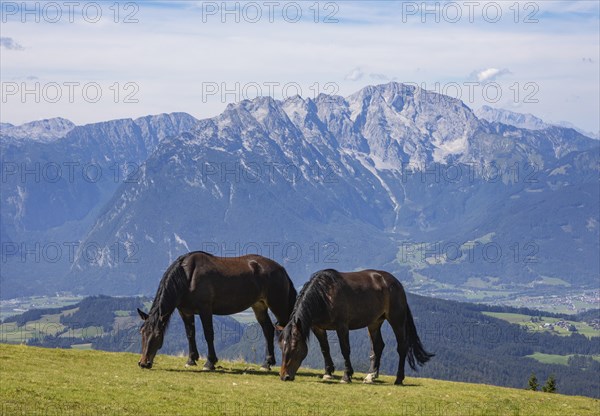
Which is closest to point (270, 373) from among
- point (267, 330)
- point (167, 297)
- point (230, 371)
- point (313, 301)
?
point (230, 371)

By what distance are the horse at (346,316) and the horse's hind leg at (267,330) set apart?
2.71 metres

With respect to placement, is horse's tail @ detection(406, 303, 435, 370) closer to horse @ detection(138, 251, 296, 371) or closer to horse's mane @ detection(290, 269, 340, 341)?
horse's mane @ detection(290, 269, 340, 341)

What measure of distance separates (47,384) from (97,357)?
7766 millimetres

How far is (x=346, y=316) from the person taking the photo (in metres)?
33.1

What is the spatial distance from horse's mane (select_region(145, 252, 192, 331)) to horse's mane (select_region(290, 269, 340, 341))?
4.41 meters

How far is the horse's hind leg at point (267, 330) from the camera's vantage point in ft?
118

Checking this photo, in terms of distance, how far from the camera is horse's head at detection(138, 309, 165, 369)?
33.3m

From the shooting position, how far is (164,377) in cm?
3084

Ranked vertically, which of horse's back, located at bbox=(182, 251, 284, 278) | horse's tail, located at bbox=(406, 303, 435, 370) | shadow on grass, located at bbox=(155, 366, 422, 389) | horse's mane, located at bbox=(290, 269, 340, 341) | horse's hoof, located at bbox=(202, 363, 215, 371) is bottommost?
shadow on grass, located at bbox=(155, 366, 422, 389)

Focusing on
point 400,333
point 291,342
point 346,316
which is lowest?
point 400,333

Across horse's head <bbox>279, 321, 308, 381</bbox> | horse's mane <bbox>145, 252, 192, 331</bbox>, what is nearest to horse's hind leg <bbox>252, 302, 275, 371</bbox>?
horse's head <bbox>279, 321, 308, 381</bbox>

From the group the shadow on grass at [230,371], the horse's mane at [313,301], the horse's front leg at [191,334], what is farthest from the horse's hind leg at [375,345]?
the horse's front leg at [191,334]

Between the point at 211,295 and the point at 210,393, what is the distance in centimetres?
661

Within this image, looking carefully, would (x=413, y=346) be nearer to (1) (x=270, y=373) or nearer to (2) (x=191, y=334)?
(1) (x=270, y=373)
